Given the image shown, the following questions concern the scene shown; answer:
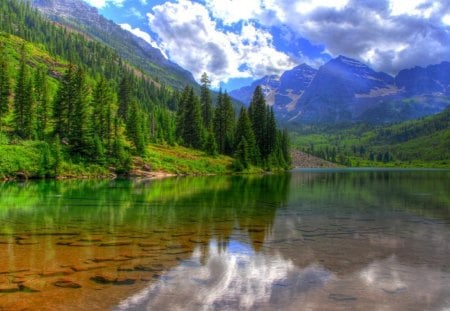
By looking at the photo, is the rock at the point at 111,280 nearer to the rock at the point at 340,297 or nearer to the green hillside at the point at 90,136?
the rock at the point at 340,297

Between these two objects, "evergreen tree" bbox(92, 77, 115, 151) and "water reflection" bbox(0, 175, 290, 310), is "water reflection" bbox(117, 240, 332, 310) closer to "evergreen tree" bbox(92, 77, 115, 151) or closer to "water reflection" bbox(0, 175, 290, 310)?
"water reflection" bbox(0, 175, 290, 310)

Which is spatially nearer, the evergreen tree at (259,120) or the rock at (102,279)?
the rock at (102,279)

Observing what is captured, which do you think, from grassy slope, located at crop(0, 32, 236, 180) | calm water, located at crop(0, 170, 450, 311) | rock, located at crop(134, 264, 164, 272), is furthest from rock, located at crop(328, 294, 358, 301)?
grassy slope, located at crop(0, 32, 236, 180)

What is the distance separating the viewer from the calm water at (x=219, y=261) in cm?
1164

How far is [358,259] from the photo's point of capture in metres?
17.1

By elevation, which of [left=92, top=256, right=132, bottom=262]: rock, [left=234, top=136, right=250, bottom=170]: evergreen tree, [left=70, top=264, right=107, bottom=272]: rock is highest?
→ [left=234, top=136, right=250, bottom=170]: evergreen tree

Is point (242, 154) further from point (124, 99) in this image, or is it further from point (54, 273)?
point (54, 273)

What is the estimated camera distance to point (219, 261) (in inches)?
642

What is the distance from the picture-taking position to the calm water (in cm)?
1164

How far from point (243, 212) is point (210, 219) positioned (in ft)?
16.4

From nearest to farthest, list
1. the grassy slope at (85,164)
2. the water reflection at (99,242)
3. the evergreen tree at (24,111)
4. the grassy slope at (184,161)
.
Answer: the water reflection at (99,242), the grassy slope at (85,164), the evergreen tree at (24,111), the grassy slope at (184,161)

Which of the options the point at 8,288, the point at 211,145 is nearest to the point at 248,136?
the point at 211,145

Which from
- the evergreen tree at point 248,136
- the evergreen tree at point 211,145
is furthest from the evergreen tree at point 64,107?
the evergreen tree at point 248,136

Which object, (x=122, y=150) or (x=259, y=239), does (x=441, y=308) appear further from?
(x=122, y=150)
